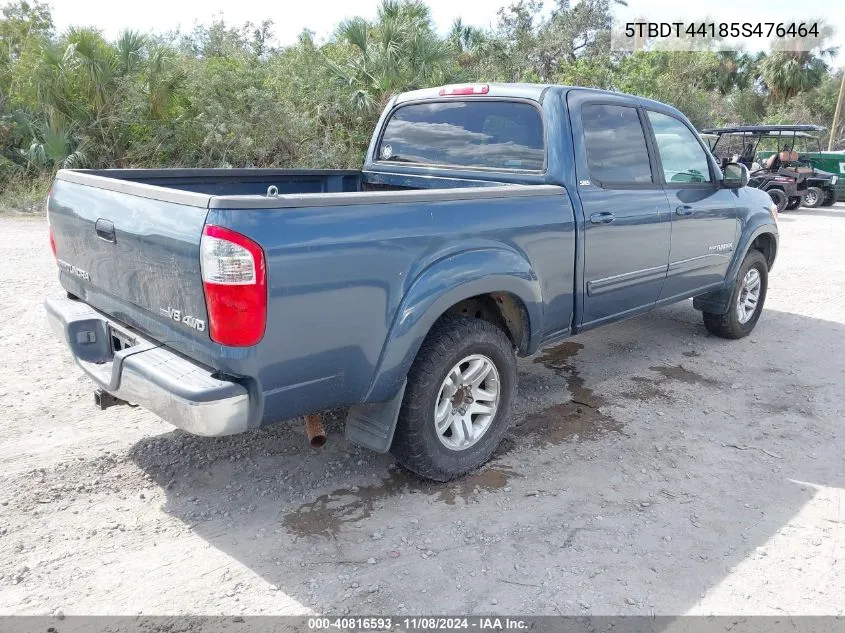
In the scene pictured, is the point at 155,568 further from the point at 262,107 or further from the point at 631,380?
the point at 262,107

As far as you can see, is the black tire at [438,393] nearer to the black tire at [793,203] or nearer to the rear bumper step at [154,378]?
the rear bumper step at [154,378]

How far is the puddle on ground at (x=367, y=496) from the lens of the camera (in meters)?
3.09

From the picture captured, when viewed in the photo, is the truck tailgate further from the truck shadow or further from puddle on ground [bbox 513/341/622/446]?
puddle on ground [bbox 513/341/622/446]

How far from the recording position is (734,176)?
5.54 meters

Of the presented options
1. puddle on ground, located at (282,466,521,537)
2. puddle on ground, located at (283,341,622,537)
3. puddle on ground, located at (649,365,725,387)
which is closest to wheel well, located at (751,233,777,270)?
puddle on ground, located at (649,365,725,387)

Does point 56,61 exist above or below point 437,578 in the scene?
above

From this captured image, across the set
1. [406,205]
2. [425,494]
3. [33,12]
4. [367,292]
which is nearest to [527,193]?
[406,205]

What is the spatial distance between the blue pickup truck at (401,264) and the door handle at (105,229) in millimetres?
11

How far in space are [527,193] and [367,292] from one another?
47.4 inches

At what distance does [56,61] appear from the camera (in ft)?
42.4

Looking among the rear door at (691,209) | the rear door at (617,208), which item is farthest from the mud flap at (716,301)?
the rear door at (617,208)

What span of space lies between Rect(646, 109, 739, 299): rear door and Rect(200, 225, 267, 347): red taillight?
318 centimetres

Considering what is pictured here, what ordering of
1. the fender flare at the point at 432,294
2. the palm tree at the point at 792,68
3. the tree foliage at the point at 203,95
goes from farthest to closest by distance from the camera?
1. the palm tree at the point at 792,68
2. the tree foliage at the point at 203,95
3. the fender flare at the point at 432,294

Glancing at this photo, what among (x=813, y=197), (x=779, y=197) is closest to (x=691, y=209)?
(x=779, y=197)
